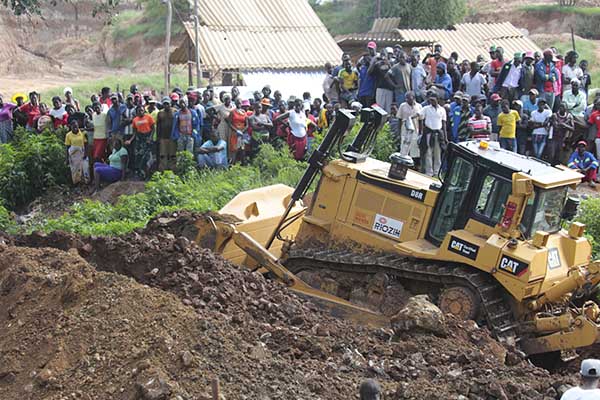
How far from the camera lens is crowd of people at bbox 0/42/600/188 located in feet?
57.7

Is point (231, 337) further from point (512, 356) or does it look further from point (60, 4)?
point (60, 4)

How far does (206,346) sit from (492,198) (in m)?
4.32

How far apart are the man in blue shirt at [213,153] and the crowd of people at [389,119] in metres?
0.02

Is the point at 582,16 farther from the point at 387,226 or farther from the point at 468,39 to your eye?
the point at 387,226

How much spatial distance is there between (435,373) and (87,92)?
1032 inches

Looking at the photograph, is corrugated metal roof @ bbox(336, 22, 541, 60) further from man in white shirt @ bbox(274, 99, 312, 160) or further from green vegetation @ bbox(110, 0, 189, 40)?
green vegetation @ bbox(110, 0, 189, 40)

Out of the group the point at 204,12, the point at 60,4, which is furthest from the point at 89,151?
the point at 60,4

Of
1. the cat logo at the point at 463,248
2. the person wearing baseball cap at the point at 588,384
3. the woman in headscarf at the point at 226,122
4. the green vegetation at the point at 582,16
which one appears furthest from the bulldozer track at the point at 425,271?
the green vegetation at the point at 582,16

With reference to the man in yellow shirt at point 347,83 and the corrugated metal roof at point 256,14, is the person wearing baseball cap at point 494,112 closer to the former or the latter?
the man in yellow shirt at point 347,83

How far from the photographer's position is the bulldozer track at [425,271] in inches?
411

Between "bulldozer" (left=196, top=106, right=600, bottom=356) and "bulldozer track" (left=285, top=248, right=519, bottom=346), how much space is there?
16 millimetres

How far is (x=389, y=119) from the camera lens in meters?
18.5

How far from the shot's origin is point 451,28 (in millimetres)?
30578

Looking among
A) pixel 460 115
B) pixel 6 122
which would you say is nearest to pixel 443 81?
pixel 460 115
